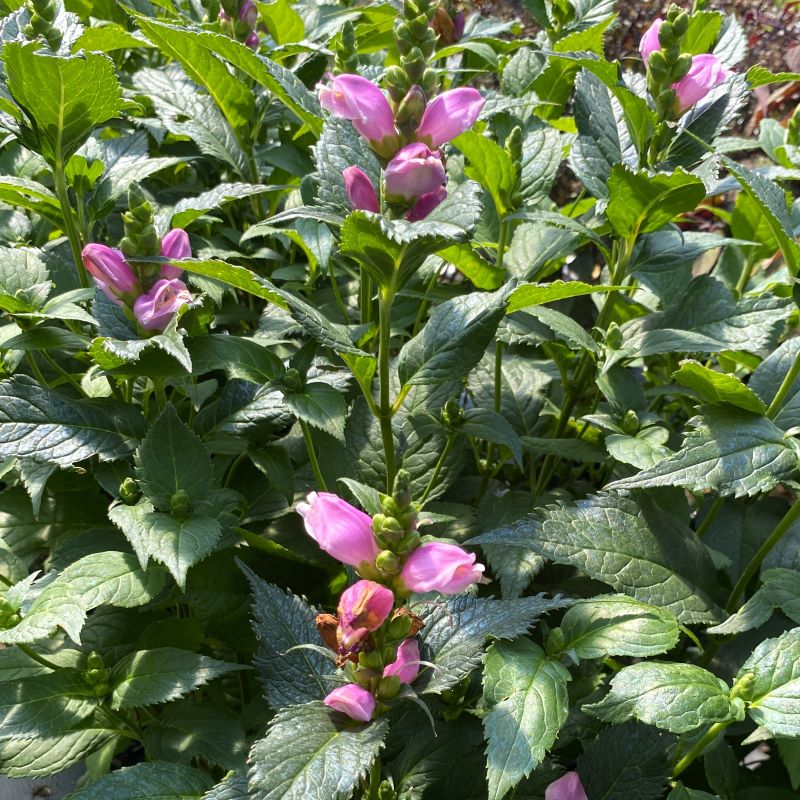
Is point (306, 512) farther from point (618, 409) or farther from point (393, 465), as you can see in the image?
point (618, 409)

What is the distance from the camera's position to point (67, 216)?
1389mm

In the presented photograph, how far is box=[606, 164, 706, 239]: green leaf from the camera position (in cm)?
132

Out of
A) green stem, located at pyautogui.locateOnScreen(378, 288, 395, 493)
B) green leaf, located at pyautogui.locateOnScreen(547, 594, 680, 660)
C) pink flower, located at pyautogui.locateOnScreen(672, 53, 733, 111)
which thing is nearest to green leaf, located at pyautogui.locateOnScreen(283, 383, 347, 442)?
green stem, located at pyautogui.locateOnScreen(378, 288, 395, 493)

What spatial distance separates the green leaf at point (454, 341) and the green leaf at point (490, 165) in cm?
37

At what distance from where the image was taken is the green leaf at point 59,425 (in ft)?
3.97

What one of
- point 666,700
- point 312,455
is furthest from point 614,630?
point 312,455

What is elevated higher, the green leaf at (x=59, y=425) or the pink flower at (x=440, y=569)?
the pink flower at (x=440, y=569)

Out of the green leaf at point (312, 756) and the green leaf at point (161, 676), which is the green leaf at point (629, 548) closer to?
the green leaf at point (312, 756)

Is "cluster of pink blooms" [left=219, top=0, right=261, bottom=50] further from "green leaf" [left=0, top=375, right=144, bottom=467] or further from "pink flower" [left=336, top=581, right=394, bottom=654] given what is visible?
"pink flower" [left=336, top=581, right=394, bottom=654]

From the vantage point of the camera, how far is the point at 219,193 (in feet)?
4.74

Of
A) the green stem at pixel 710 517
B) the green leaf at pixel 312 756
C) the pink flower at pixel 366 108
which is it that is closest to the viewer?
the green leaf at pixel 312 756

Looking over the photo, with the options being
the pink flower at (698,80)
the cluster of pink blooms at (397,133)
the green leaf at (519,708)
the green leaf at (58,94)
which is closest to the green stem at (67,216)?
the green leaf at (58,94)

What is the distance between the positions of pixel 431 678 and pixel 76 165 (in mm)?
1079

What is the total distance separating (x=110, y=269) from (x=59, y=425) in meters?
0.26
